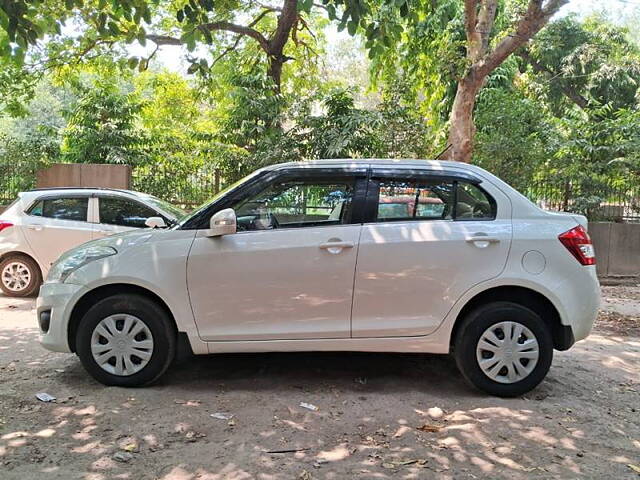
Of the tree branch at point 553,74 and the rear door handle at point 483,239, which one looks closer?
the rear door handle at point 483,239

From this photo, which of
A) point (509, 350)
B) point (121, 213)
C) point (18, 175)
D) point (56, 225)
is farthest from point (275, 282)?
point (18, 175)

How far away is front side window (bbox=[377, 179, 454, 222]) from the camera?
4.39 metres

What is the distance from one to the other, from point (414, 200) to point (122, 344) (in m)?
2.52

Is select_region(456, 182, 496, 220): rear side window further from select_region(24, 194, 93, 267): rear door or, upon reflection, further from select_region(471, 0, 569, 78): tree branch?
select_region(471, 0, 569, 78): tree branch

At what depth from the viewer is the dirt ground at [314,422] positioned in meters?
3.20

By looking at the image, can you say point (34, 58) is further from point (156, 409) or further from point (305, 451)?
point (305, 451)

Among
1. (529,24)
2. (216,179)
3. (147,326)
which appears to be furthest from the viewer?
(216,179)

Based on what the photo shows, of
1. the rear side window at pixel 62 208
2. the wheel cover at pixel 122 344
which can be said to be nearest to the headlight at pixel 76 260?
the wheel cover at pixel 122 344

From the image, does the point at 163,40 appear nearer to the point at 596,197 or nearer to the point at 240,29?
the point at 240,29

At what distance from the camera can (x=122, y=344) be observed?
429 cm

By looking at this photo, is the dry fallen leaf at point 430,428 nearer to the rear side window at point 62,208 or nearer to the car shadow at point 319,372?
the car shadow at point 319,372

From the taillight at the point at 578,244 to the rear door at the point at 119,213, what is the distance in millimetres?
6037

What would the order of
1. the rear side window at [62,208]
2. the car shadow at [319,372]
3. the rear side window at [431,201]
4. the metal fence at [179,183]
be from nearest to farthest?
the rear side window at [431,201] → the car shadow at [319,372] → the rear side window at [62,208] → the metal fence at [179,183]

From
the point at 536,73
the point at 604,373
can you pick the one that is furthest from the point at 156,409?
the point at 536,73
